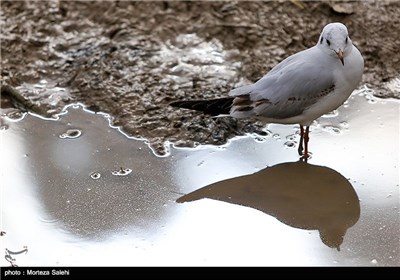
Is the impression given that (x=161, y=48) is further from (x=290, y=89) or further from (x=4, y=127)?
(x=290, y=89)

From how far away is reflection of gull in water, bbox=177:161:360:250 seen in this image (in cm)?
420

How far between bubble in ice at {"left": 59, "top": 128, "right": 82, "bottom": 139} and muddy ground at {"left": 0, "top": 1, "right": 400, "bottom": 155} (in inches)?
10.4

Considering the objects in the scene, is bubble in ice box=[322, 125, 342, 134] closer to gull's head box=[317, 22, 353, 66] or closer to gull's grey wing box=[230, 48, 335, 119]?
gull's grey wing box=[230, 48, 335, 119]

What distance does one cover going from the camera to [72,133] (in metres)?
5.07

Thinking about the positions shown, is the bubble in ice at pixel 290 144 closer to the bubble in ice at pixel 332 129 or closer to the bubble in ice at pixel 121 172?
the bubble in ice at pixel 332 129

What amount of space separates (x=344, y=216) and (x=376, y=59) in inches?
70.3

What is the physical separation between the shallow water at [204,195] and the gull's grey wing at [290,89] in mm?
317

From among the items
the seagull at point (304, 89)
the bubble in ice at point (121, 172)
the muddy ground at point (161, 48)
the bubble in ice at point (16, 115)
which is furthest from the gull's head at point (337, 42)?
the bubble in ice at point (16, 115)

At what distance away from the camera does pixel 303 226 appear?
13.7 ft

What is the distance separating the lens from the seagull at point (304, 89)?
4473 mm

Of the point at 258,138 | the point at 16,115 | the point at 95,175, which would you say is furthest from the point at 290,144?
the point at 16,115

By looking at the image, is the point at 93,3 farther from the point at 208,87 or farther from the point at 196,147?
the point at 196,147

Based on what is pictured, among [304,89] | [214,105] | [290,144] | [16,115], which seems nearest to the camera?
[304,89]

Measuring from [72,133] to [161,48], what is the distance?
3.72 ft
